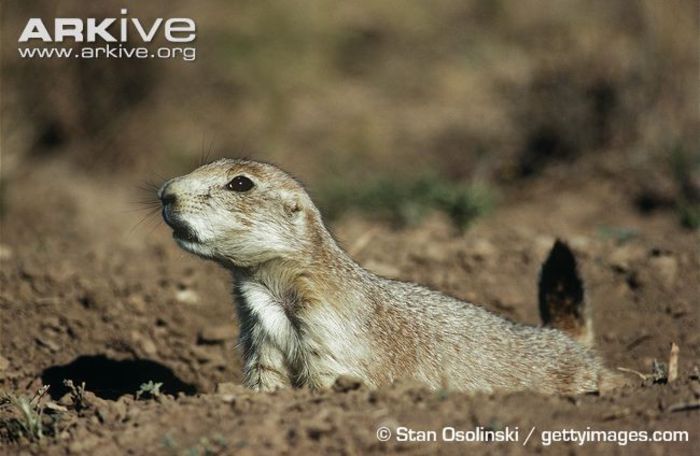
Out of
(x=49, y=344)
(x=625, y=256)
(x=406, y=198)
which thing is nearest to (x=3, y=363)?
(x=49, y=344)

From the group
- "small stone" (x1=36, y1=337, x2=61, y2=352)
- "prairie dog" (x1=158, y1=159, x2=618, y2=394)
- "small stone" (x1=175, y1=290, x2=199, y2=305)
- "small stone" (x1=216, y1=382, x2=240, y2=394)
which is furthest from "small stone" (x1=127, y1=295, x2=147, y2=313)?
"small stone" (x1=216, y1=382, x2=240, y2=394)

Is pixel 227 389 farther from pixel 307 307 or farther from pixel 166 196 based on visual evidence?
pixel 166 196

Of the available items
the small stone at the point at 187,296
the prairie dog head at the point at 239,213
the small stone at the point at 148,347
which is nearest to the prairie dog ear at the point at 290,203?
the prairie dog head at the point at 239,213

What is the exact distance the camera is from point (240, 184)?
560 cm

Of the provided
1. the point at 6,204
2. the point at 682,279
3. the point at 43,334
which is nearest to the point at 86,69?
the point at 6,204

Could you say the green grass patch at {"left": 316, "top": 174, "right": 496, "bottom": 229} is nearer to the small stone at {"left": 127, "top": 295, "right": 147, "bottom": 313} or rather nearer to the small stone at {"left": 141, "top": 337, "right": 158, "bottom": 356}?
the small stone at {"left": 127, "top": 295, "right": 147, "bottom": 313}

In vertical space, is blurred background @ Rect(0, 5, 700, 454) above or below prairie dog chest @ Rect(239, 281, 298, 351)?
above

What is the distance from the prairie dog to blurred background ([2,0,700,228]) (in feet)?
11.2

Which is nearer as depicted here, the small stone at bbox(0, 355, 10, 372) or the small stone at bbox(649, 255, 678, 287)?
the small stone at bbox(0, 355, 10, 372)

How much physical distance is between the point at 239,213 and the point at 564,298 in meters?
2.54

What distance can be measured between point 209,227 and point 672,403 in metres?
2.54

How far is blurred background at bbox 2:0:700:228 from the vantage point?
10641 mm

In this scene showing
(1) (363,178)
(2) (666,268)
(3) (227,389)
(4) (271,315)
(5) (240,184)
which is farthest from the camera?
(1) (363,178)

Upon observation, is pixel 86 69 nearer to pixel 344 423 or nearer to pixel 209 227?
pixel 209 227
